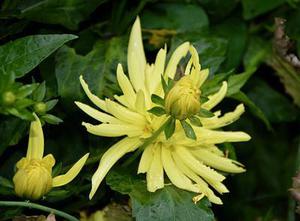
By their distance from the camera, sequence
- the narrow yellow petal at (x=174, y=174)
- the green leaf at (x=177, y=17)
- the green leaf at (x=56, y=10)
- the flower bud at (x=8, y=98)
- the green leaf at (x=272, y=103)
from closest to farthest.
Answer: the flower bud at (x=8, y=98), the narrow yellow petal at (x=174, y=174), the green leaf at (x=56, y=10), the green leaf at (x=177, y=17), the green leaf at (x=272, y=103)

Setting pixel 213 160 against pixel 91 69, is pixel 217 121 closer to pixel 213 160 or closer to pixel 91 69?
pixel 213 160

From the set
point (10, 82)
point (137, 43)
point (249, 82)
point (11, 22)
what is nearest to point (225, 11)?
point (249, 82)

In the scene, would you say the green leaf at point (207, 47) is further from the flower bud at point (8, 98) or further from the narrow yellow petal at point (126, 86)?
the flower bud at point (8, 98)

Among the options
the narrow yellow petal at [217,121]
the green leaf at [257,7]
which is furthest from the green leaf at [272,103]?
the narrow yellow petal at [217,121]

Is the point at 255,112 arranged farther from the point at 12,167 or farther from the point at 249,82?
the point at 12,167

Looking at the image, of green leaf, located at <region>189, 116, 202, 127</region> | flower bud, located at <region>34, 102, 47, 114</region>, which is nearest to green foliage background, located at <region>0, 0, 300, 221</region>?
flower bud, located at <region>34, 102, 47, 114</region>

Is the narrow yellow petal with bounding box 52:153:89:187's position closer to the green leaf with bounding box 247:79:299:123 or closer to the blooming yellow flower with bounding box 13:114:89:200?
the blooming yellow flower with bounding box 13:114:89:200
